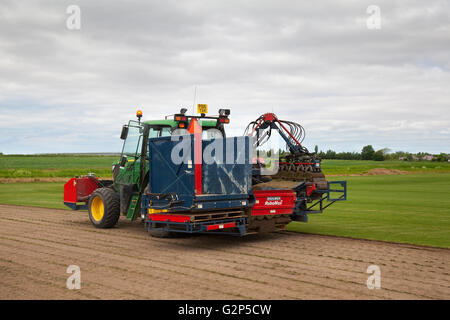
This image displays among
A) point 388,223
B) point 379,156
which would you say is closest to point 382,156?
point 379,156

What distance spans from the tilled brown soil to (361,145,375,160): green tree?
82934 millimetres

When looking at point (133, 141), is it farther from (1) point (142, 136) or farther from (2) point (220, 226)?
(2) point (220, 226)

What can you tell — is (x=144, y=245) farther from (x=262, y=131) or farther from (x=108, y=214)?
(x=262, y=131)

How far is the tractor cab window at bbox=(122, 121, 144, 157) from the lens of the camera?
1184cm

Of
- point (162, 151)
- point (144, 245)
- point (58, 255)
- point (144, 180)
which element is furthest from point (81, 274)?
point (144, 180)

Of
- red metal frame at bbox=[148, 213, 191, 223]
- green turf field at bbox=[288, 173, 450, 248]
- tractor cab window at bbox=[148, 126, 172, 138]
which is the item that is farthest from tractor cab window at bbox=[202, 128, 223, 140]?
green turf field at bbox=[288, 173, 450, 248]

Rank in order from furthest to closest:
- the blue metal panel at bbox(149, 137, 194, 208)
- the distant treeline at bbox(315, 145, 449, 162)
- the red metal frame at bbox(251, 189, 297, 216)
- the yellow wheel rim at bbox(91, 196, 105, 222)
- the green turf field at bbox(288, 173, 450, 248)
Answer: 1. the distant treeline at bbox(315, 145, 449, 162)
2. the yellow wheel rim at bbox(91, 196, 105, 222)
3. the green turf field at bbox(288, 173, 450, 248)
4. the red metal frame at bbox(251, 189, 297, 216)
5. the blue metal panel at bbox(149, 137, 194, 208)

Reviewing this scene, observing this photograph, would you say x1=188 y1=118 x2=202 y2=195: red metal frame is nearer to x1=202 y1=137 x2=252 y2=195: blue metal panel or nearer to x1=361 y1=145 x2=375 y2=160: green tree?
x1=202 y1=137 x2=252 y2=195: blue metal panel

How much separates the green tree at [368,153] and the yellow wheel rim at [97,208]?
8200 cm

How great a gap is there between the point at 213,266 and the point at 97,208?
6.11 meters

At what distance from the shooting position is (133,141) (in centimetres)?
1204

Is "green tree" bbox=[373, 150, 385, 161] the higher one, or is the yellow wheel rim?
"green tree" bbox=[373, 150, 385, 161]

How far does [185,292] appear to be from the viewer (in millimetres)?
6191
